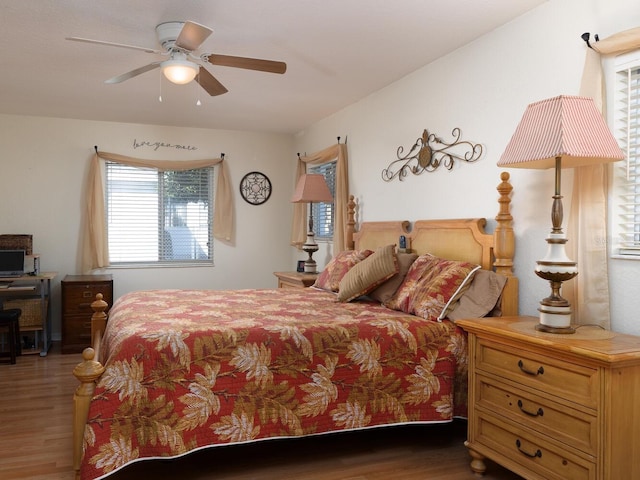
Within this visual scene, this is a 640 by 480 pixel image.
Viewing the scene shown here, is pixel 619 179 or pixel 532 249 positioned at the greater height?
pixel 619 179

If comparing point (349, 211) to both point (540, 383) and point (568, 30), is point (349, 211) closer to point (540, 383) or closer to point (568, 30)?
point (568, 30)

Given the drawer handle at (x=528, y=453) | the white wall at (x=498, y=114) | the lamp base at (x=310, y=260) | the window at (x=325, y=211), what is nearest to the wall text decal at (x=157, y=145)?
the window at (x=325, y=211)

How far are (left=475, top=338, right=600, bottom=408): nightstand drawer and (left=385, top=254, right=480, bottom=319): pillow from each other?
0.41 m

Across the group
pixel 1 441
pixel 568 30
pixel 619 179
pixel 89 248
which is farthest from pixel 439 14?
pixel 89 248

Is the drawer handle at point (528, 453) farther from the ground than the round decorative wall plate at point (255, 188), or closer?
closer

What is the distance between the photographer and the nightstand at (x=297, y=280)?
4.76m

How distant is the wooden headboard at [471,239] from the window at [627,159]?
610 mm

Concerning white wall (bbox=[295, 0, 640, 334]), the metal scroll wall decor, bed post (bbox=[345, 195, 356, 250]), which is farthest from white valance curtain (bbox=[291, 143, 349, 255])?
the metal scroll wall decor

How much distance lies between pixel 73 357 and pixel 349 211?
9.80ft

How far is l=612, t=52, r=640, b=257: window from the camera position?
2393 millimetres

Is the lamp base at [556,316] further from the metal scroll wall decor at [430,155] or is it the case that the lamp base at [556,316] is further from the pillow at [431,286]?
the metal scroll wall decor at [430,155]

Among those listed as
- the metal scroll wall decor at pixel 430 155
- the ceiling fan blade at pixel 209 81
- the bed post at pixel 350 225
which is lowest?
the bed post at pixel 350 225

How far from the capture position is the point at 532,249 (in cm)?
292

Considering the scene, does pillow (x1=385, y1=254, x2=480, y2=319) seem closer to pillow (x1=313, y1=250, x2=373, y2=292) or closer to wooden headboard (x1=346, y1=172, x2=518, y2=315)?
wooden headboard (x1=346, y1=172, x2=518, y2=315)
